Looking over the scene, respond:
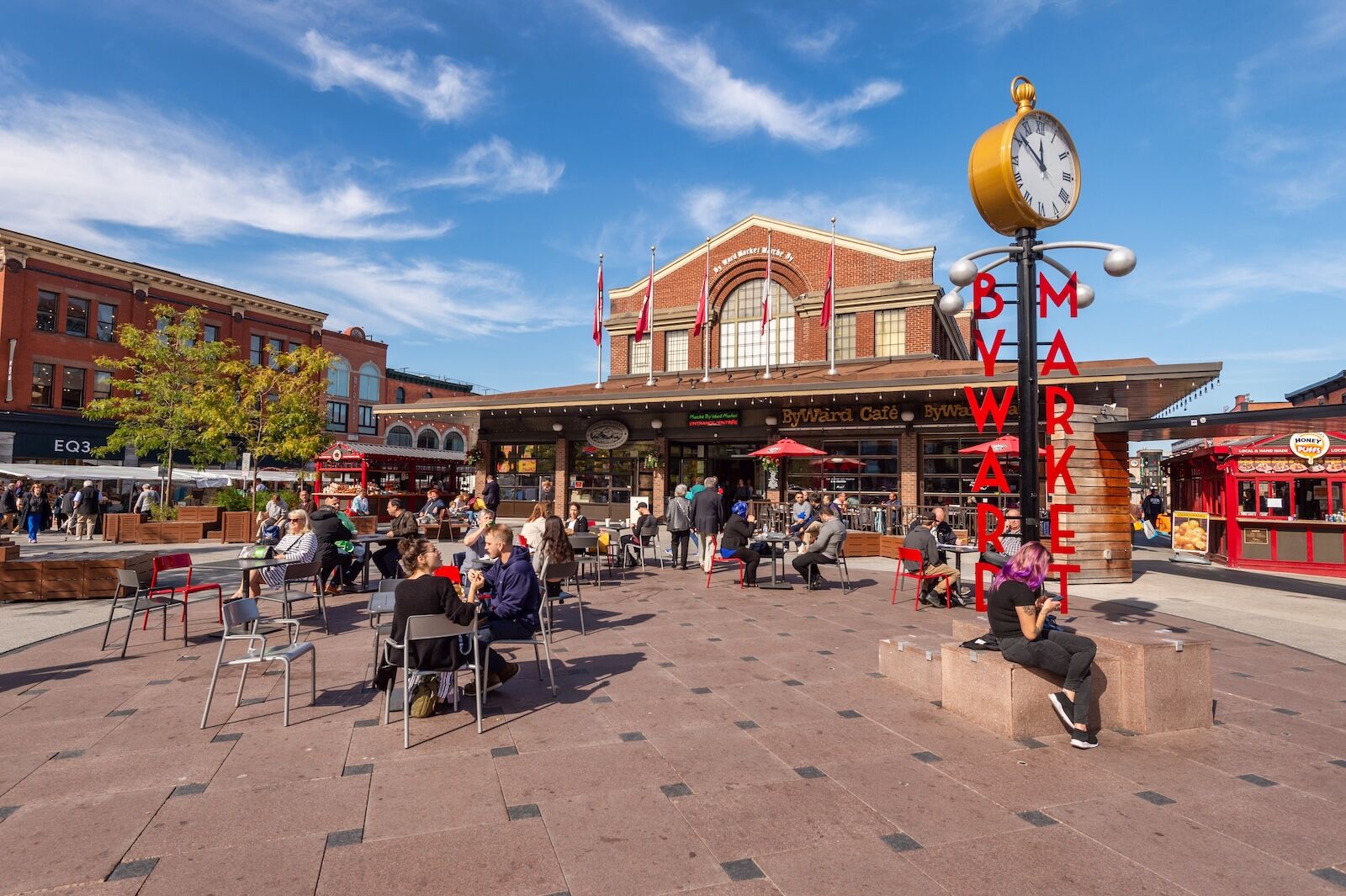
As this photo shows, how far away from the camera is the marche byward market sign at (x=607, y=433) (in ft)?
81.2

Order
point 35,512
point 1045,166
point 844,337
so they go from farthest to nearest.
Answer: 1. point 844,337
2. point 35,512
3. point 1045,166

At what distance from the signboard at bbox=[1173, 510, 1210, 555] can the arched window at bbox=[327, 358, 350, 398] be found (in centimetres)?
4931

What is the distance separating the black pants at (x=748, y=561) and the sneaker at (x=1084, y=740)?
283 inches

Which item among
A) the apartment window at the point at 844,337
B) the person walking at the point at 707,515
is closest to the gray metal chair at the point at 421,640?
the person walking at the point at 707,515

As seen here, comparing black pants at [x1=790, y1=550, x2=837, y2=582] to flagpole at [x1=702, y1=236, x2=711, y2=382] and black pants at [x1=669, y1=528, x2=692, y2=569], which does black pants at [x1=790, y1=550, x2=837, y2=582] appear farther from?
flagpole at [x1=702, y1=236, x2=711, y2=382]

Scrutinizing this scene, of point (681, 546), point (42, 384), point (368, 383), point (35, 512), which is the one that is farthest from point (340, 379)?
point (681, 546)

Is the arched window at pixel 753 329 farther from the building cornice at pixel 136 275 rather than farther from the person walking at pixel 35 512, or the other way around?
the building cornice at pixel 136 275

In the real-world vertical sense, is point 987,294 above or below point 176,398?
below

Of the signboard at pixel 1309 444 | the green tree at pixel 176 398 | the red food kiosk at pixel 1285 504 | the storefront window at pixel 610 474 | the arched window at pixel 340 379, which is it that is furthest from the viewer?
the arched window at pixel 340 379

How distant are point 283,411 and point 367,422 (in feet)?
81.9

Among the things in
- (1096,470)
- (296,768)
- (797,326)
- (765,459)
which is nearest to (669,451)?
(765,459)

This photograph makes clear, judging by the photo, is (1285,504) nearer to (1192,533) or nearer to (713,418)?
(1192,533)

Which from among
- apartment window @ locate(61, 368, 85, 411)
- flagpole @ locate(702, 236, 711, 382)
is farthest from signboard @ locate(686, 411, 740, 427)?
apartment window @ locate(61, 368, 85, 411)

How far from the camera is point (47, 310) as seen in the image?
1302 inches
